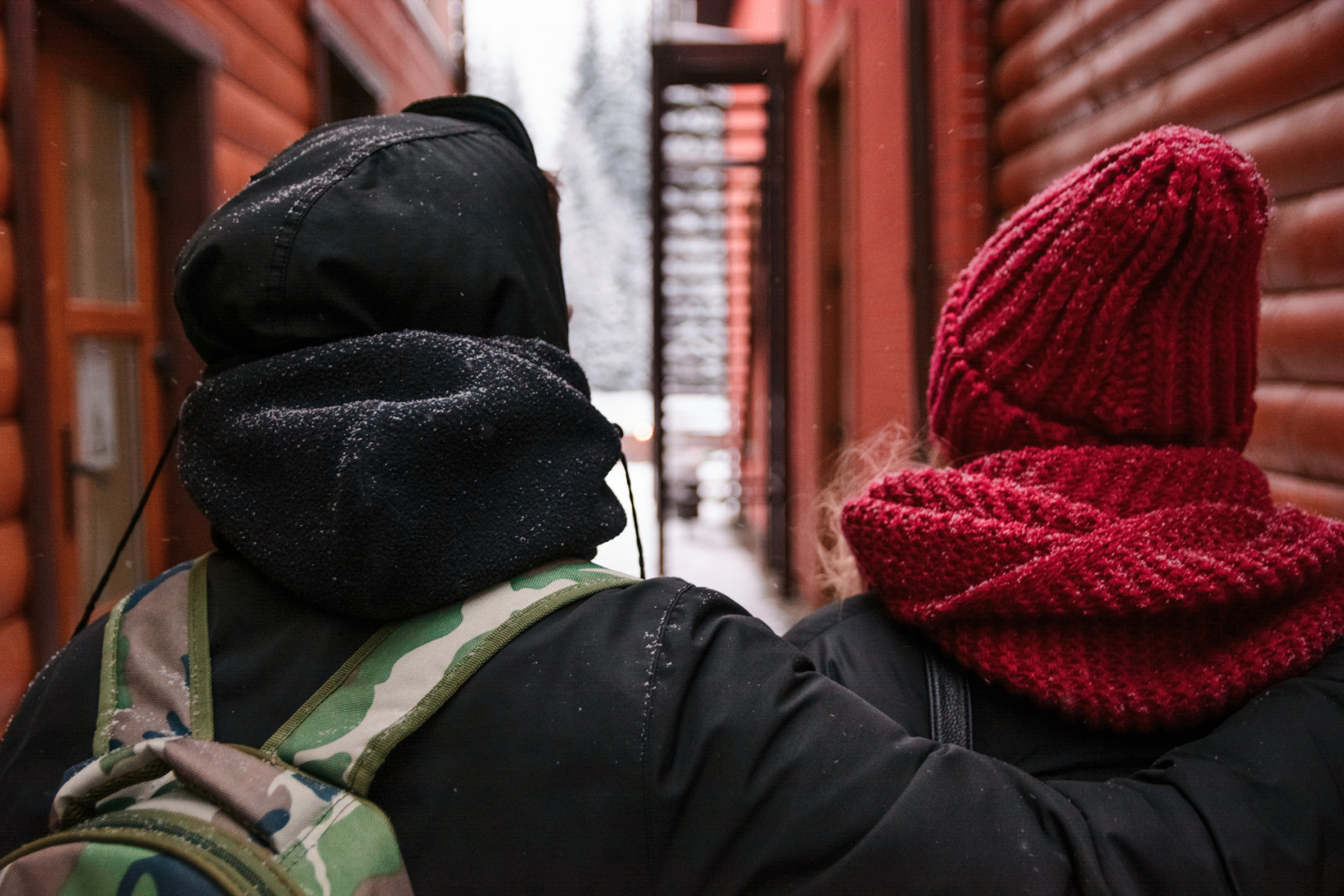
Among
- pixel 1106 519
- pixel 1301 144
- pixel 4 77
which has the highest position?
pixel 4 77

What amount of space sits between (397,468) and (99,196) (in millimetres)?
2093

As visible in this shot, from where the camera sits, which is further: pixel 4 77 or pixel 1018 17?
pixel 1018 17

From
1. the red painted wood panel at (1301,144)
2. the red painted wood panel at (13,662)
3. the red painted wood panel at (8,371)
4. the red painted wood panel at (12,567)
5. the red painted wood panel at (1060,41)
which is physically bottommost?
the red painted wood panel at (13,662)

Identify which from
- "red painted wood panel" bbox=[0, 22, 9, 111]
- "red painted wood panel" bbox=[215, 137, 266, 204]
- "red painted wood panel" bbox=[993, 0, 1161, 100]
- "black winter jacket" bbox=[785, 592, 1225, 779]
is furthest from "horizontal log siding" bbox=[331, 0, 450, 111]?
"black winter jacket" bbox=[785, 592, 1225, 779]

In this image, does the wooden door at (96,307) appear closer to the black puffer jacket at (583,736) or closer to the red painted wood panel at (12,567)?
the red painted wood panel at (12,567)

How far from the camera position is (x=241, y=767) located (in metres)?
0.68

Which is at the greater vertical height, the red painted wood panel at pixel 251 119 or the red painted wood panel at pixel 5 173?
the red painted wood panel at pixel 251 119

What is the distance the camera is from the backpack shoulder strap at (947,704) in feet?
3.02

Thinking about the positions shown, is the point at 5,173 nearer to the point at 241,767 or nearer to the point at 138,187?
the point at 138,187

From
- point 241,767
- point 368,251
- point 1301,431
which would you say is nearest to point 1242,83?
point 1301,431

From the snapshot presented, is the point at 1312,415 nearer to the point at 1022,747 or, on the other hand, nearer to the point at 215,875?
the point at 1022,747

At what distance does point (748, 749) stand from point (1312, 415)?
4.51ft

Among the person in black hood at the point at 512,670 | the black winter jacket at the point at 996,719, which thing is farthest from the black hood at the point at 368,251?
the black winter jacket at the point at 996,719

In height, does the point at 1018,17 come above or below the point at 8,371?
above
